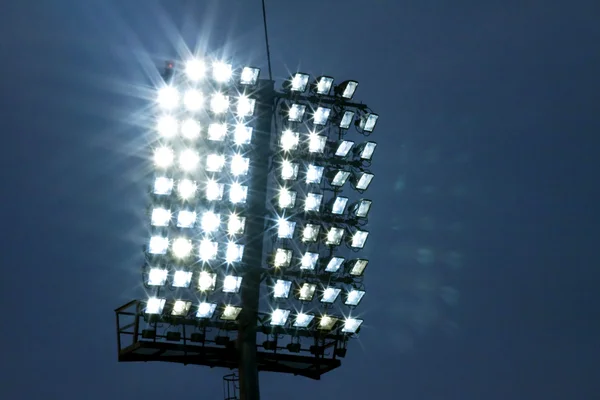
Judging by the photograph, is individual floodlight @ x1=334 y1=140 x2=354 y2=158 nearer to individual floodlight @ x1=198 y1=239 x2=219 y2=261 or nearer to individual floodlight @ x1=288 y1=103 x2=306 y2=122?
individual floodlight @ x1=288 y1=103 x2=306 y2=122

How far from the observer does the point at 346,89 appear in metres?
17.3

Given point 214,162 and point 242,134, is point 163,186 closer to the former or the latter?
point 214,162

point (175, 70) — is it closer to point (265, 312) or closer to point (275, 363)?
point (265, 312)

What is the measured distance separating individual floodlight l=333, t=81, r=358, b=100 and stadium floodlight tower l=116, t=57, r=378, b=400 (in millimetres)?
172

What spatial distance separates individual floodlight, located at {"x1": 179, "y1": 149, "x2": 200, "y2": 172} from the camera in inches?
604

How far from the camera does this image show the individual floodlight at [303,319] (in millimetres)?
15289

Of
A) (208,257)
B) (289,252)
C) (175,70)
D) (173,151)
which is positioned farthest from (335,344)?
(175,70)

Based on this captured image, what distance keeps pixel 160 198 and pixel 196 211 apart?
90cm

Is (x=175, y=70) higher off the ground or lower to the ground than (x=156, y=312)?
higher

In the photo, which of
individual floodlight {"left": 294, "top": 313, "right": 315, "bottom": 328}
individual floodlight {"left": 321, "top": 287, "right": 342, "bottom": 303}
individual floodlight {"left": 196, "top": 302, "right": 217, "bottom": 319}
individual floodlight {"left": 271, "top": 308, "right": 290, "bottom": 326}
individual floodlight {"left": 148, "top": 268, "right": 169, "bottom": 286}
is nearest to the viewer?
individual floodlight {"left": 148, "top": 268, "right": 169, "bottom": 286}

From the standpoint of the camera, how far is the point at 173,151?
1539 cm

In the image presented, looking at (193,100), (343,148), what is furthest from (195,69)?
(343,148)

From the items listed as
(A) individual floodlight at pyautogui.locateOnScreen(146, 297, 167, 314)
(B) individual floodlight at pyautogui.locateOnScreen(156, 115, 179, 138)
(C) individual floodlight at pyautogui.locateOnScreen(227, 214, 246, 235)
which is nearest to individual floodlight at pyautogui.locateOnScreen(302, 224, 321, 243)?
(C) individual floodlight at pyautogui.locateOnScreen(227, 214, 246, 235)

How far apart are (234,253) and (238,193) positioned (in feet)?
4.79
